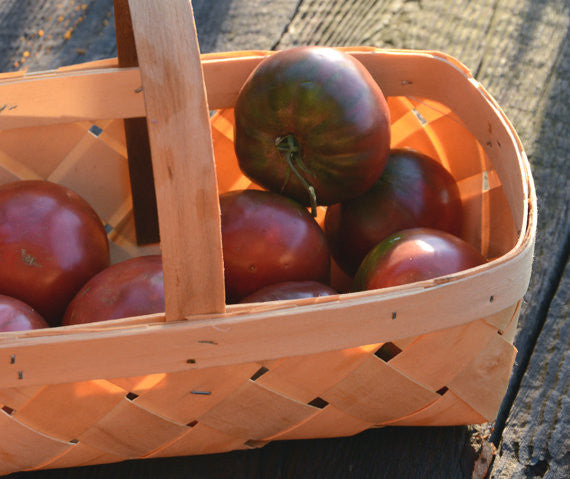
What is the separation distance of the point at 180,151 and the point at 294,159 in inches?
12.7

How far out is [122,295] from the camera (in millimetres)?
676

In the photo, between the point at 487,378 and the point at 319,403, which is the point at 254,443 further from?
the point at 487,378

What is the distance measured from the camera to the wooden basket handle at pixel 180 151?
1.64 feet

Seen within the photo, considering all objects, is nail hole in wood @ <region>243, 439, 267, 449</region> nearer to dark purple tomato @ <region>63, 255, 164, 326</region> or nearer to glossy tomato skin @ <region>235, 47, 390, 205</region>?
dark purple tomato @ <region>63, 255, 164, 326</region>

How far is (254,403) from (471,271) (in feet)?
0.71

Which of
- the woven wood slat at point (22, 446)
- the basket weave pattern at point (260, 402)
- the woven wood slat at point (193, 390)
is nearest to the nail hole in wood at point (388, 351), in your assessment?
the basket weave pattern at point (260, 402)

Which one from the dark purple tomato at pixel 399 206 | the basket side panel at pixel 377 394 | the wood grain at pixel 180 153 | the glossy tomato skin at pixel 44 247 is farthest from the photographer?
the dark purple tomato at pixel 399 206

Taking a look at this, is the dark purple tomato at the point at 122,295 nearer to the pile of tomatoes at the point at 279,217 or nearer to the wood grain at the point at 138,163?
the pile of tomatoes at the point at 279,217

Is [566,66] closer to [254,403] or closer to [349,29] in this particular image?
[349,29]

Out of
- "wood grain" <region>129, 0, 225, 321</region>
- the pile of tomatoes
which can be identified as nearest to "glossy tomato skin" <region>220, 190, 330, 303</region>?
the pile of tomatoes

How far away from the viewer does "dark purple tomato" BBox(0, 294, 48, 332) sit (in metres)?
0.65

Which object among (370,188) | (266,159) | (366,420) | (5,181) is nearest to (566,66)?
(370,188)

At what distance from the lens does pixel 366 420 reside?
674 millimetres

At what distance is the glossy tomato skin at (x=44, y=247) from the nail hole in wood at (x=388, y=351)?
1.08ft
